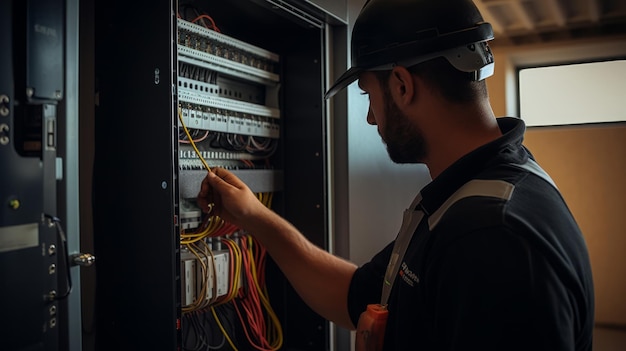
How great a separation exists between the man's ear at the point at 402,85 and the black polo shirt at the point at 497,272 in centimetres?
16

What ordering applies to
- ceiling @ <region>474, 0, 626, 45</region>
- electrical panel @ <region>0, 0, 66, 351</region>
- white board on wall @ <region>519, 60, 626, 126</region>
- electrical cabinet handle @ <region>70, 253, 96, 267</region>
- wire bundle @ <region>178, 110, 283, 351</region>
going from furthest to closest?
white board on wall @ <region>519, 60, 626, 126</region>
ceiling @ <region>474, 0, 626, 45</region>
wire bundle @ <region>178, 110, 283, 351</region>
electrical cabinet handle @ <region>70, 253, 96, 267</region>
electrical panel @ <region>0, 0, 66, 351</region>

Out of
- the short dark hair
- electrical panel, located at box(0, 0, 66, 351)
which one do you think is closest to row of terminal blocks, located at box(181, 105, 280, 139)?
electrical panel, located at box(0, 0, 66, 351)

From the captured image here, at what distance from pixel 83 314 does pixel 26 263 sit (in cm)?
42

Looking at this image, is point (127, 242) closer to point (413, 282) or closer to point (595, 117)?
point (413, 282)

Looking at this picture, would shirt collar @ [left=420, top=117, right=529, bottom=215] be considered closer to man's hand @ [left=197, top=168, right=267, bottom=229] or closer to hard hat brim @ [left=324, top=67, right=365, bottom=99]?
hard hat brim @ [left=324, top=67, right=365, bottom=99]

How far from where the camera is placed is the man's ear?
0.98 meters

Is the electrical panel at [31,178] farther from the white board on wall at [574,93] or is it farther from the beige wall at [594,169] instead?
the white board on wall at [574,93]

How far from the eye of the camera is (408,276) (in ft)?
2.92

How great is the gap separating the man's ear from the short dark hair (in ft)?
0.10

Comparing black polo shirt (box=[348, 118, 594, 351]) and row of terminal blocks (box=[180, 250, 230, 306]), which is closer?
black polo shirt (box=[348, 118, 594, 351])

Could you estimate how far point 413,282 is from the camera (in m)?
0.87

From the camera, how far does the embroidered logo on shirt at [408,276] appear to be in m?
0.87

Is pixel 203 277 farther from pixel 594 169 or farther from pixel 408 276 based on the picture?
pixel 594 169

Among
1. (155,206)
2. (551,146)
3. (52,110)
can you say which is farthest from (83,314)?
(551,146)
